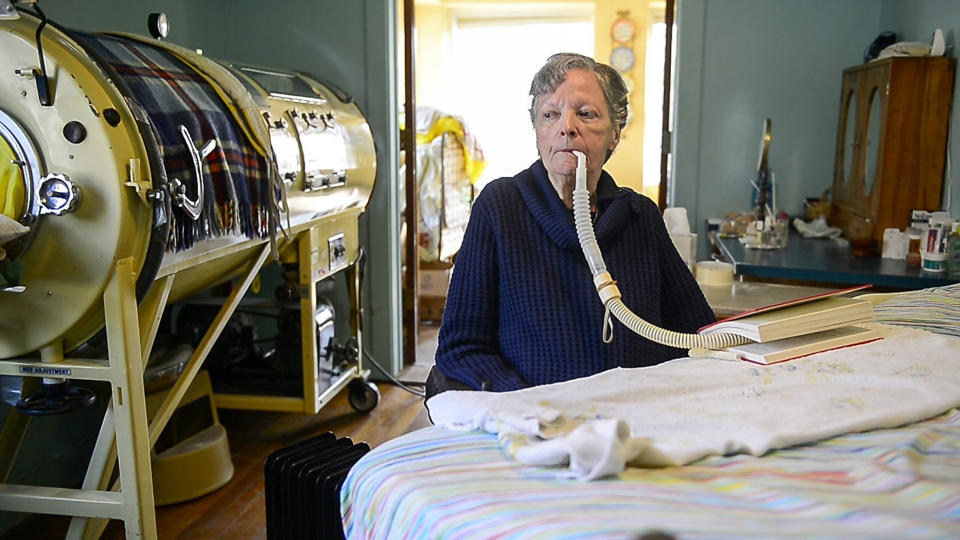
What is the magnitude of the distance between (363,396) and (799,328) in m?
2.43

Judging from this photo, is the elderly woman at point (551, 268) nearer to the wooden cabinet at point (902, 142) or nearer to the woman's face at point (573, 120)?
the woman's face at point (573, 120)

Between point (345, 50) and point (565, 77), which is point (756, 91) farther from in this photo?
point (565, 77)

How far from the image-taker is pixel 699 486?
76cm

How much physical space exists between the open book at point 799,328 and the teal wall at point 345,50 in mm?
2593

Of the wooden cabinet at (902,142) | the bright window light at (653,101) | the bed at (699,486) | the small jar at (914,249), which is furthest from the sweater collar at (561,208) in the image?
the bright window light at (653,101)

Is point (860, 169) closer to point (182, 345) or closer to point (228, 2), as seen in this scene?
point (182, 345)

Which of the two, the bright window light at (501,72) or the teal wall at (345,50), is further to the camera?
the bright window light at (501,72)

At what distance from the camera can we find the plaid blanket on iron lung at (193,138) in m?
1.86

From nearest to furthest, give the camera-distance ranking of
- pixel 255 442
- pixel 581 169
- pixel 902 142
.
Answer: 1. pixel 581 169
2. pixel 902 142
3. pixel 255 442

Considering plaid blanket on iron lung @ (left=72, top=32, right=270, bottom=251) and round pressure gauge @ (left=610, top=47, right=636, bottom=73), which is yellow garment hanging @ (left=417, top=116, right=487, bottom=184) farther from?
plaid blanket on iron lung @ (left=72, top=32, right=270, bottom=251)

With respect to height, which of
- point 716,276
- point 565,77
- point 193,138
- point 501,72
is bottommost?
point 716,276

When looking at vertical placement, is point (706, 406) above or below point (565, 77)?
below

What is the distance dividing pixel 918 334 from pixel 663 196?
2413mm

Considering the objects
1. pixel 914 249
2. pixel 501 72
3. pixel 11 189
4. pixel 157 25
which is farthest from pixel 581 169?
pixel 501 72
